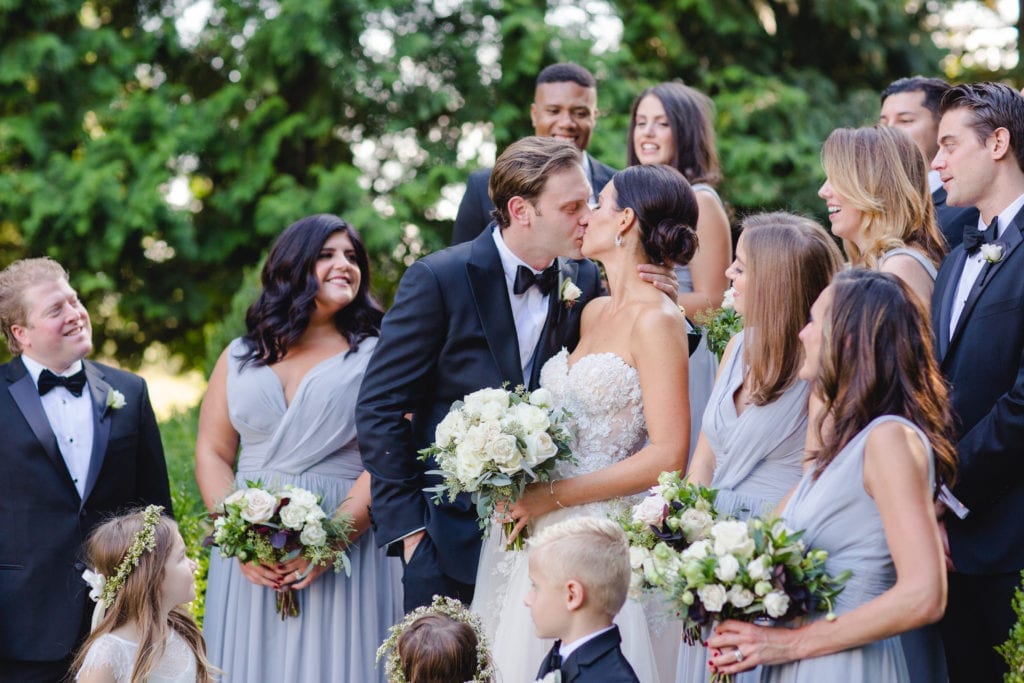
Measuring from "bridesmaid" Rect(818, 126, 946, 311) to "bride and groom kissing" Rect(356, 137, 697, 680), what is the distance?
26.2 inches

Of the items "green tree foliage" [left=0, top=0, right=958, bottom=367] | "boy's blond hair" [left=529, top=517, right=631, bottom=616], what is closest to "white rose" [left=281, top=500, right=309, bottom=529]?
"boy's blond hair" [left=529, top=517, right=631, bottom=616]

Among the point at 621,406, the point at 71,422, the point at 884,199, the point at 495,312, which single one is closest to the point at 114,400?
the point at 71,422

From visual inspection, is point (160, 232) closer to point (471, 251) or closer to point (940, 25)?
point (471, 251)

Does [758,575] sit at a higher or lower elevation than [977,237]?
lower

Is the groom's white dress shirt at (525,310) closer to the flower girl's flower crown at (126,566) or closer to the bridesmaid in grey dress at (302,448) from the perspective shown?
the bridesmaid in grey dress at (302,448)

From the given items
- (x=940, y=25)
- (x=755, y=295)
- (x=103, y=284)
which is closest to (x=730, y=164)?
(x=940, y=25)

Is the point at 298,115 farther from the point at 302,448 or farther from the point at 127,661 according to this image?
the point at 127,661

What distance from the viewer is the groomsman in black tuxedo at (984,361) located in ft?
14.4

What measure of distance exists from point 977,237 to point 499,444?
2.08 metres

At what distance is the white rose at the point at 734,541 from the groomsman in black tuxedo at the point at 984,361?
1311mm

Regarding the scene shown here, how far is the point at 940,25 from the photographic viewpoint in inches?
501

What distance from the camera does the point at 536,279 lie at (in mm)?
5254

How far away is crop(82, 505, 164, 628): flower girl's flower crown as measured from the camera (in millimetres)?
4785

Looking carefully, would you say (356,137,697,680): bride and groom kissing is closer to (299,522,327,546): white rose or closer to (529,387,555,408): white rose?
(529,387,555,408): white rose
